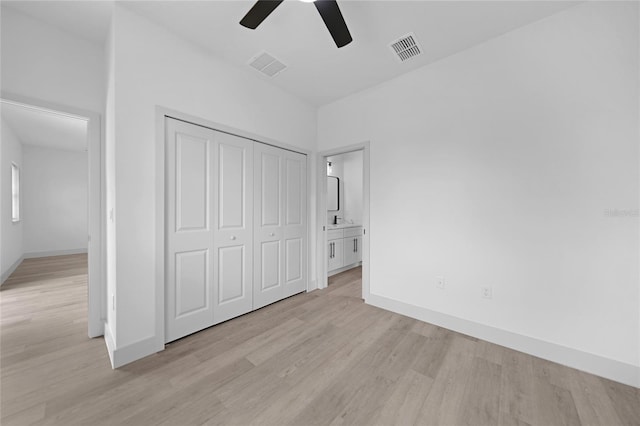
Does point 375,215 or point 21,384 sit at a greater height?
point 375,215

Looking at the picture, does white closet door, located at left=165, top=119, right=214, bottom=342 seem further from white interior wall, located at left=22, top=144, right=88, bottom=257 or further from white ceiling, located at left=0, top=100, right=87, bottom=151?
white interior wall, located at left=22, top=144, right=88, bottom=257

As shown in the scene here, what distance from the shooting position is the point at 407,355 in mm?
2000

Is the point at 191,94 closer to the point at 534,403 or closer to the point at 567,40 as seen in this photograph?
the point at 567,40

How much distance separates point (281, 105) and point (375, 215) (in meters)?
1.90

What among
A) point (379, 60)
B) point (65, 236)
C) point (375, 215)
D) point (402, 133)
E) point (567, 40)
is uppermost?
point (379, 60)

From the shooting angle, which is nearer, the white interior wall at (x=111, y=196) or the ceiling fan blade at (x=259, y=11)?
the ceiling fan blade at (x=259, y=11)

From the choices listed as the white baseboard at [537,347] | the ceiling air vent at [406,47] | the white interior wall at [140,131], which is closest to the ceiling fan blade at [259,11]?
the white interior wall at [140,131]

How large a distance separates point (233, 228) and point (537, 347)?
9.93 feet

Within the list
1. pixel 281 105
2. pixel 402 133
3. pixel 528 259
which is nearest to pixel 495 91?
pixel 402 133

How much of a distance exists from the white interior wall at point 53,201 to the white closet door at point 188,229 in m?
6.44

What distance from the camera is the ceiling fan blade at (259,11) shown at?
1530 mm

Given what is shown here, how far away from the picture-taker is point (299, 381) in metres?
1.68

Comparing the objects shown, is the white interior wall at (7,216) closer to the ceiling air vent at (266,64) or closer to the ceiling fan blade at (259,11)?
the ceiling air vent at (266,64)

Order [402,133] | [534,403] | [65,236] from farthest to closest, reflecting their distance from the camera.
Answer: [65,236] → [402,133] → [534,403]
